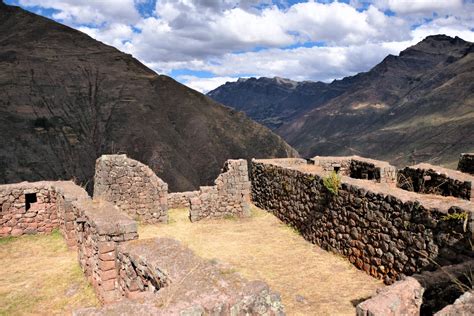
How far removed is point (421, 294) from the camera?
19.4ft

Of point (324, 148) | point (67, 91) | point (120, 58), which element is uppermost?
point (120, 58)

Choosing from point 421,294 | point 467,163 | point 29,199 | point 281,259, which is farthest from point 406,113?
point 421,294

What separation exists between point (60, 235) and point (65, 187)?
5.28 ft

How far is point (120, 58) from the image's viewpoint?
276 feet

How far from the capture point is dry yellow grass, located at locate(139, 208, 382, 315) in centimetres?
840

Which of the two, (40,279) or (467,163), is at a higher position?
(467,163)

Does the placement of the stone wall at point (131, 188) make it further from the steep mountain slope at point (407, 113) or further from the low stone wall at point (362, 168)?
the steep mountain slope at point (407, 113)

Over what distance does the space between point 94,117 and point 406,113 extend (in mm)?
88633

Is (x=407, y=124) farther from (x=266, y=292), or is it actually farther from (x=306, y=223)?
(x=266, y=292)

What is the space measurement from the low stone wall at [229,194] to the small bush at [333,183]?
5.41 m

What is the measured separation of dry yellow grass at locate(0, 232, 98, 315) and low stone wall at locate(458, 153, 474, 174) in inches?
488

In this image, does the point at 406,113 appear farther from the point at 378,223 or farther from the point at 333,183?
the point at 378,223

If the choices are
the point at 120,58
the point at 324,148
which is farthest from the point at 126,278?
the point at 324,148

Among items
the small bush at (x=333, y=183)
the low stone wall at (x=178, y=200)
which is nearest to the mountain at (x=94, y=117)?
the low stone wall at (x=178, y=200)
